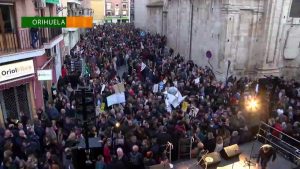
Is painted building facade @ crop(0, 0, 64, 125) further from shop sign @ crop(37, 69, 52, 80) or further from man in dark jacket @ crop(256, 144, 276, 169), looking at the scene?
man in dark jacket @ crop(256, 144, 276, 169)

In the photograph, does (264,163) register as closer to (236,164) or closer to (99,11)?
(236,164)

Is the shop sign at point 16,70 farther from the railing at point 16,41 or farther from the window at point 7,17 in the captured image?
the window at point 7,17

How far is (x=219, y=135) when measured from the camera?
1111 centimetres

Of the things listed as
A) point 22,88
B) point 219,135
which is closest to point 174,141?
point 219,135

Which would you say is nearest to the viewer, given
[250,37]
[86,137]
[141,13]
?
[86,137]

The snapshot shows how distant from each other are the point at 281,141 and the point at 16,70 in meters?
10.6

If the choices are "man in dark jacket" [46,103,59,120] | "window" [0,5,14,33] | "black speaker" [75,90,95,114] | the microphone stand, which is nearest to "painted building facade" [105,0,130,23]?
"window" [0,5,14,33]

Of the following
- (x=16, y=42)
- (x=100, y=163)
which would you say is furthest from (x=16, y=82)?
(x=100, y=163)

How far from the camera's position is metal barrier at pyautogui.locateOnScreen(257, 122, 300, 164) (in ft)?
35.0

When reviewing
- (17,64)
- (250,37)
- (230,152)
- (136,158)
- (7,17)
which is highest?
(7,17)

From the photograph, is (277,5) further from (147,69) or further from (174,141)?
(174,141)

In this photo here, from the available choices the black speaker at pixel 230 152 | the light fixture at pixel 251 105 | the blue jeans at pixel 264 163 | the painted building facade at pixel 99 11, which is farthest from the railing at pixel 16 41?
the painted building facade at pixel 99 11

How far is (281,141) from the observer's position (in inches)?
439

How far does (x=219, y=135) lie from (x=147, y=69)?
8.05 metres
